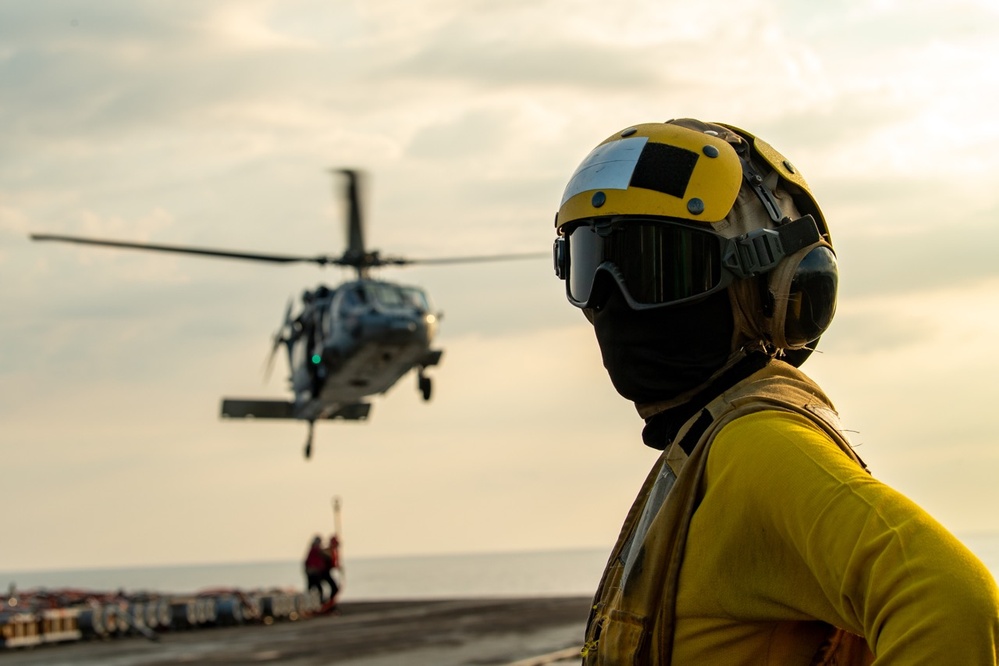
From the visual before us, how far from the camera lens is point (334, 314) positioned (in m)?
28.8

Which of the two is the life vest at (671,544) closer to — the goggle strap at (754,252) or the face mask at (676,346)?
the face mask at (676,346)

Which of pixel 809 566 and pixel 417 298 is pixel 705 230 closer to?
pixel 809 566

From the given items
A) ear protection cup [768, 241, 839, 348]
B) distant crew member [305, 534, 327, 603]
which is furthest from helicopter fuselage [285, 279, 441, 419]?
ear protection cup [768, 241, 839, 348]

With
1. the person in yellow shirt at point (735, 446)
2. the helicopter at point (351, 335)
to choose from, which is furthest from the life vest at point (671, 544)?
the helicopter at point (351, 335)

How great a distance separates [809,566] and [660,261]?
31.3 inches

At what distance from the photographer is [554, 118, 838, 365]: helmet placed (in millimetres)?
2588

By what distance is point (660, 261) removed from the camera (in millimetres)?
2604

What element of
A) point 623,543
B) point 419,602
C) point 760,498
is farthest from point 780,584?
point 419,602

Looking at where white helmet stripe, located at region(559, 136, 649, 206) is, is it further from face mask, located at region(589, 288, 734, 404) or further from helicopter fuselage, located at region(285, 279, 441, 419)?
helicopter fuselage, located at region(285, 279, 441, 419)

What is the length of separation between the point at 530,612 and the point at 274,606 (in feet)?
17.8

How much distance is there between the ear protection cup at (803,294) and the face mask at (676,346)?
0.11m

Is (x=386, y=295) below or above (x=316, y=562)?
above

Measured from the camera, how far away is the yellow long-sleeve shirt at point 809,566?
5.90 ft

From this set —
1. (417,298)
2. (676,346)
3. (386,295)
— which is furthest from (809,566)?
(417,298)
